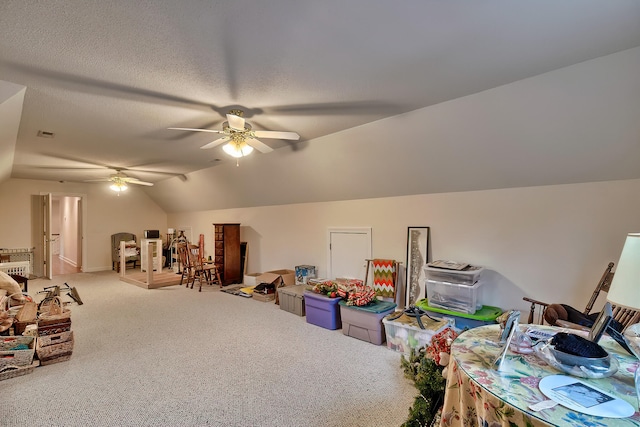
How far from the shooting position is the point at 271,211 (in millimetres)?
5977

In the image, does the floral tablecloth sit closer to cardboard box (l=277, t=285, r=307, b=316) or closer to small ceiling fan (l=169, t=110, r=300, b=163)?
small ceiling fan (l=169, t=110, r=300, b=163)

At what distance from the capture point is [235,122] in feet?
8.57

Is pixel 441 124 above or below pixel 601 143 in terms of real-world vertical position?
above

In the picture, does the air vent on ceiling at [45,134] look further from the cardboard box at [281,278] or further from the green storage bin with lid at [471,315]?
the green storage bin with lid at [471,315]

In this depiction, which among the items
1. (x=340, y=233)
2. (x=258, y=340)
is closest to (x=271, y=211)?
(x=340, y=233)

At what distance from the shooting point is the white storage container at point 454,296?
3.20 metres

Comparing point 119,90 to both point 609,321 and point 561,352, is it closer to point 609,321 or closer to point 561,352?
point 561,352

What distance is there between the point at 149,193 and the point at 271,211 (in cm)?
473

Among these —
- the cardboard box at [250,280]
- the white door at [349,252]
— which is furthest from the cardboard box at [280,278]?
the white door at [349,252]

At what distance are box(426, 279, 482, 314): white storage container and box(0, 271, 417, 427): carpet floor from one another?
3.00 feet

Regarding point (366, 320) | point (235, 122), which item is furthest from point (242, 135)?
point (366, 320)

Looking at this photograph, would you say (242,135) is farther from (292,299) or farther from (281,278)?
(281,278)

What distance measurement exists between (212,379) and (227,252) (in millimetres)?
3811

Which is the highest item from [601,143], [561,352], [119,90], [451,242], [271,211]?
[119,90]
